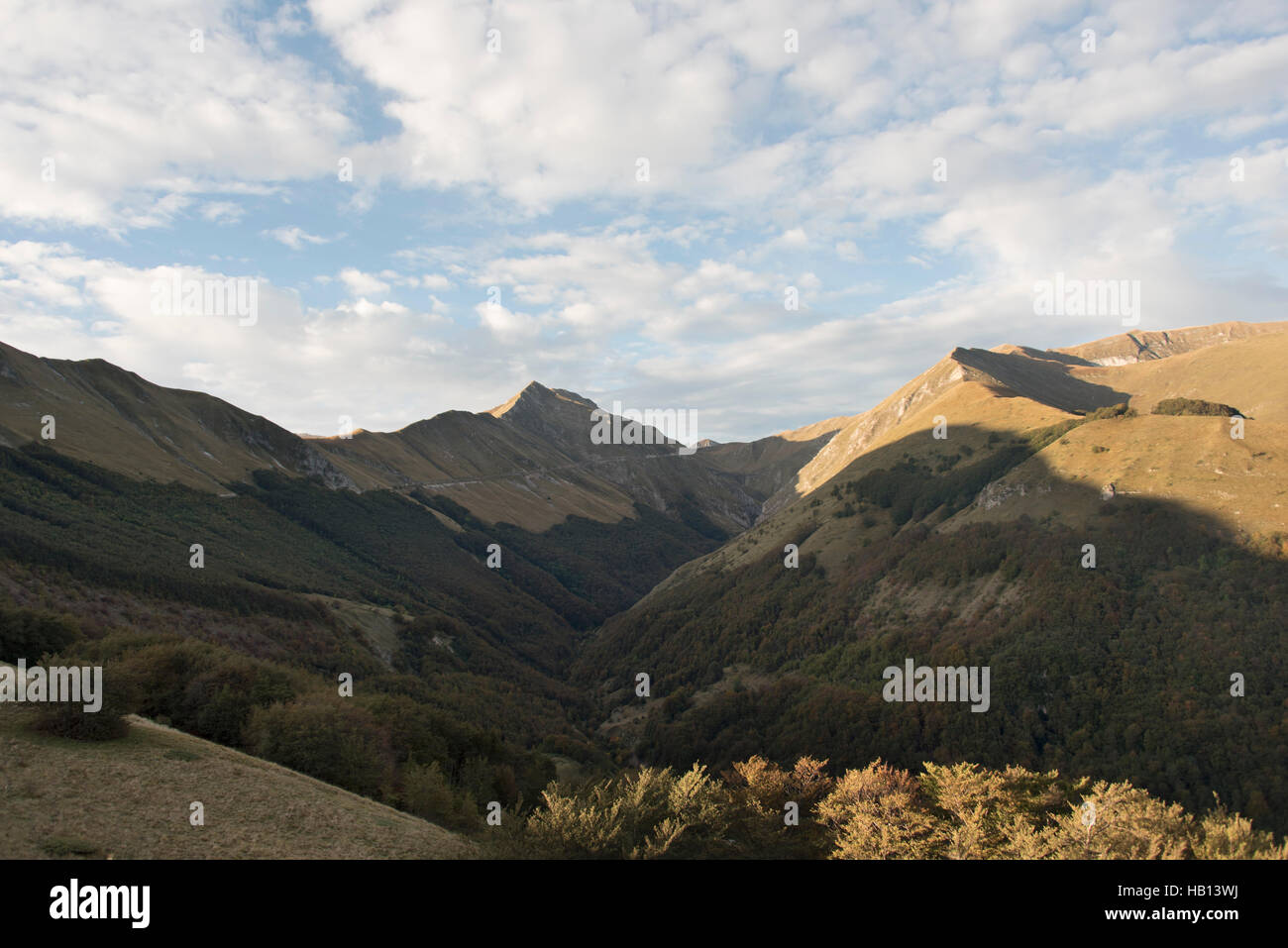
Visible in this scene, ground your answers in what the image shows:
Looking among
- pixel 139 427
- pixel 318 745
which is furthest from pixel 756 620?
pixel 139 427

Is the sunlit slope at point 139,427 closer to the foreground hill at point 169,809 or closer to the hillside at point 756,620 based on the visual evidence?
the hillside at point 756,620

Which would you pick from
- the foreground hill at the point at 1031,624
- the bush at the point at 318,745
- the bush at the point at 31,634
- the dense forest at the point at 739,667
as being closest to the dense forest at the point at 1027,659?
the foreground hill at the point at 1031,624

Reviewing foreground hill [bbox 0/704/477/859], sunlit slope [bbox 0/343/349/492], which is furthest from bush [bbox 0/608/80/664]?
sunlit slope [bbox 0/343/349/492]

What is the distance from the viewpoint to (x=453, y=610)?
14950cm

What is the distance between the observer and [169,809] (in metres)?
20.4

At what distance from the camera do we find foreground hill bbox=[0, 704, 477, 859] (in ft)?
Answer: 58.9

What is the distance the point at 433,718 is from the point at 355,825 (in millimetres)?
30508

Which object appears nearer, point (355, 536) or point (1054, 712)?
point (1054, 712)

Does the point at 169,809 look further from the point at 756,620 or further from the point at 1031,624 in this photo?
the point at 756,620

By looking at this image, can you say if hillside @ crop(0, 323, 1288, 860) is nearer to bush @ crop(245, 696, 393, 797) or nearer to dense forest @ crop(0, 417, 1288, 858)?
bush @ crop(245, 696, 393, 797)

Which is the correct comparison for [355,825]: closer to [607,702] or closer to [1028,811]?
[1028,811]

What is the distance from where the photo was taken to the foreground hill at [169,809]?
17938mm

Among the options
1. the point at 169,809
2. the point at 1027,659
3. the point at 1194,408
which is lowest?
the point at 1027,659

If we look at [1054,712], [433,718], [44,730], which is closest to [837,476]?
[1054,712]
